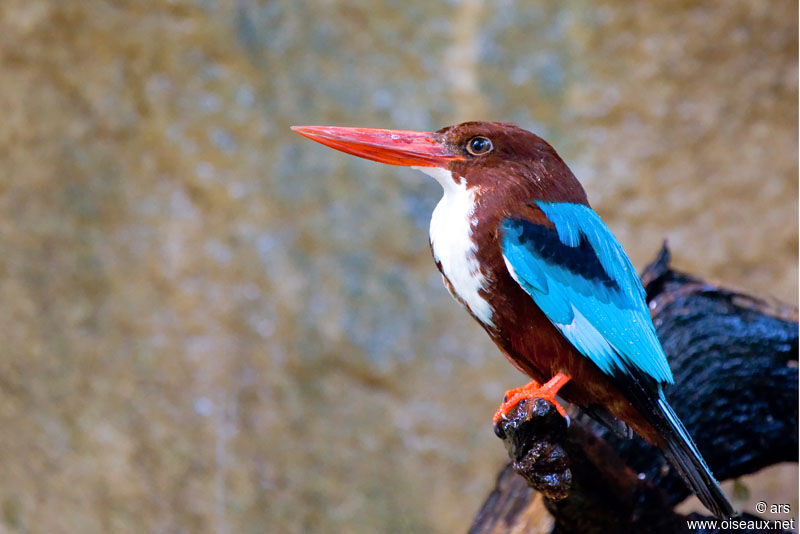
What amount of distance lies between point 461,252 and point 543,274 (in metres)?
0.15

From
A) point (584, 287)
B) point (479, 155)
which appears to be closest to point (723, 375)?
point (584, 287)

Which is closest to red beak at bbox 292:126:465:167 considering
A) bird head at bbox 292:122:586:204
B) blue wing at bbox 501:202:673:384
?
bird head at bbox 292:122:586:204

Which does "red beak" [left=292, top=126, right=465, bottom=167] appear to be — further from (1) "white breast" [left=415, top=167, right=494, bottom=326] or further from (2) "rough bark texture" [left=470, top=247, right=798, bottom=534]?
(2) "rough bark texture" [left=470, top=247, right=798, bottom=534]

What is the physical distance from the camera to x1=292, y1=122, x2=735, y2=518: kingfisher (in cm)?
159

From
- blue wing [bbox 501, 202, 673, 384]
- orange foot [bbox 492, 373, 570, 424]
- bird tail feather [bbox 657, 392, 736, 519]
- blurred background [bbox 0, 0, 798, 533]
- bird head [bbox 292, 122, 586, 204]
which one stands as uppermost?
blurred background [bbox 0, 0, 798, 533]

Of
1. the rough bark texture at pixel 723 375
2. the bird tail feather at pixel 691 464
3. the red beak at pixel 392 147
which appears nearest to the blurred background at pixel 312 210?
the rough bark texture at pixel 723 375

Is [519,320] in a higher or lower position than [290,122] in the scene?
lower

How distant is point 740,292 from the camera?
237cm

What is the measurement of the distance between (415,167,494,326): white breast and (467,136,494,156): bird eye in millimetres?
75

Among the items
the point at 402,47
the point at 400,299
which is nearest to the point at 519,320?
the point at 400,299

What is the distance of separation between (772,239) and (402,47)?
5.05 ft

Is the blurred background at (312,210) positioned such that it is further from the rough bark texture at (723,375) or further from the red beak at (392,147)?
the red beak at (392,147)

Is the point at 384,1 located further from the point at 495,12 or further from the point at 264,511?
the point at 264,511

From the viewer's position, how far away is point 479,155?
1.70 m
